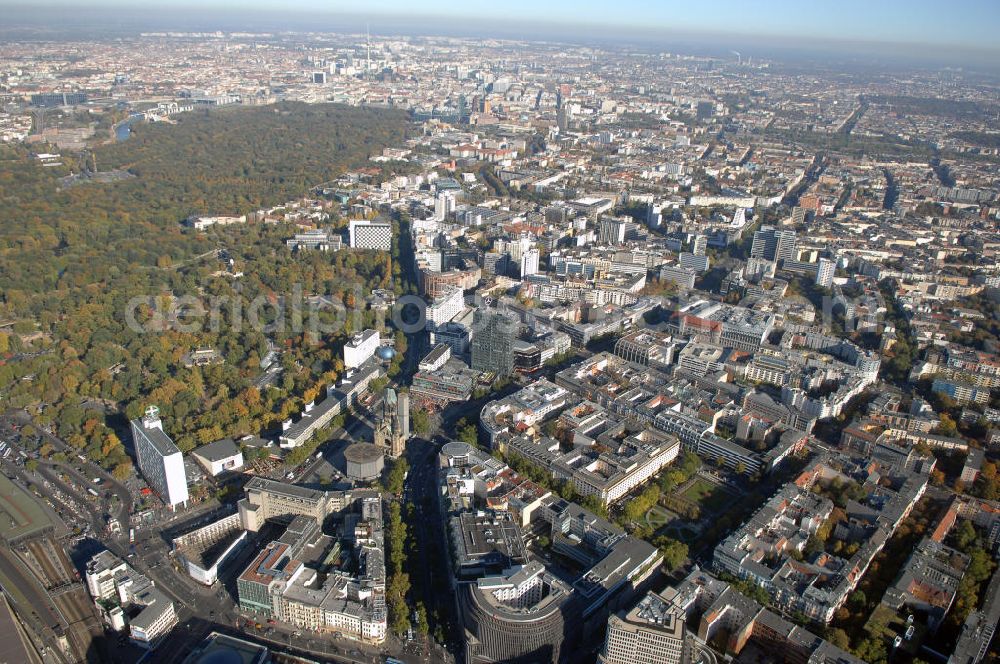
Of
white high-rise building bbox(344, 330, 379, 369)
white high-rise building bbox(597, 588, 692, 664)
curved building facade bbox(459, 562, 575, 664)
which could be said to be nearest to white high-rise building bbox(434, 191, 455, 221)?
white high-rise building bbox(344, 330, 379, 369)

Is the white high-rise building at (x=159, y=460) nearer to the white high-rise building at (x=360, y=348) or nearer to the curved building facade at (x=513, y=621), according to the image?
the white high-rise building at (x=360, y=348)

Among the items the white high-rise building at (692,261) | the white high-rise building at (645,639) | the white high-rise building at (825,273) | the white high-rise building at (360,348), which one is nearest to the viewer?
the white high-rise building at (645,639)

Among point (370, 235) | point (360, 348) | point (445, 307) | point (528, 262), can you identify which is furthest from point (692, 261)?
point (360, 348)

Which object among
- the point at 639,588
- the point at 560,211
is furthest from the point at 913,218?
the point at 639,588

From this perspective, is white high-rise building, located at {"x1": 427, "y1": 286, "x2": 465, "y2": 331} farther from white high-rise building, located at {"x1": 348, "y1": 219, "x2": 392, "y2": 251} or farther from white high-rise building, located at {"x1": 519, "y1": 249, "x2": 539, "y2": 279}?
white high-rise building, located at {"x1": 348, "y1": 219, "x2": 392, "y2": 251}

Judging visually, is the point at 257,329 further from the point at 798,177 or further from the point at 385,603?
the point at 798,177

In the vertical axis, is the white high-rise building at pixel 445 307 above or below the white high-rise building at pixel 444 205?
below

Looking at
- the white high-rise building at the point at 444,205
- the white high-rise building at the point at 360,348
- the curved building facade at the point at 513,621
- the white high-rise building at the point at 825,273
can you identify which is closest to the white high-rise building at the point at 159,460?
the white high-rise building at the point at 360,348
